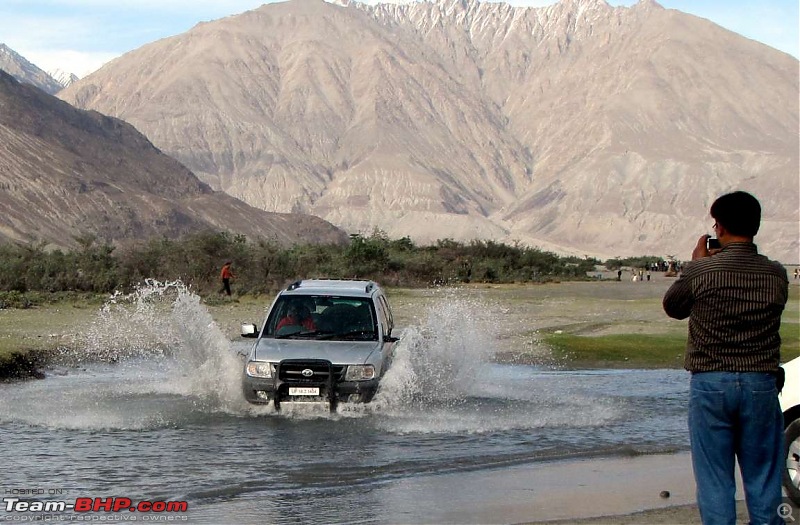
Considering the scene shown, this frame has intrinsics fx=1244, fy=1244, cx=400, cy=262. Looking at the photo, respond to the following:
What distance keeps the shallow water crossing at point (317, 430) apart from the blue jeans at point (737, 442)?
262cm

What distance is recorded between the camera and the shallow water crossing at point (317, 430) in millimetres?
9883

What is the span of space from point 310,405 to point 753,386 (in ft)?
26.5

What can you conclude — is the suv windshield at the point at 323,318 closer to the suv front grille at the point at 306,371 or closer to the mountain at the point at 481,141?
the suv front grille at the point at 306,371

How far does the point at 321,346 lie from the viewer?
14.5 metres

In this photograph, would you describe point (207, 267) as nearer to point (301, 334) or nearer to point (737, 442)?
point (301, 334)

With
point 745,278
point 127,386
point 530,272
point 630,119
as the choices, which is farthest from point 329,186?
point 745,278

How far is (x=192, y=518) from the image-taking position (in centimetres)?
877

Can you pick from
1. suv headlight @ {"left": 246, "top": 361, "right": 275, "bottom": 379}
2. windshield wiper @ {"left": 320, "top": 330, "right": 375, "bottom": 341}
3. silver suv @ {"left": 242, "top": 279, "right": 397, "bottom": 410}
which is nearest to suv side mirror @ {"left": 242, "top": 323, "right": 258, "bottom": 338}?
silver suv @ {"left": 242, "top": 279, "right": 397, "bottom": 410}

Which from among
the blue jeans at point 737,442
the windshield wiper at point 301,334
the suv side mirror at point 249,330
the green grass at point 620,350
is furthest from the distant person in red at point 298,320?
the blue jeans at point 737,442

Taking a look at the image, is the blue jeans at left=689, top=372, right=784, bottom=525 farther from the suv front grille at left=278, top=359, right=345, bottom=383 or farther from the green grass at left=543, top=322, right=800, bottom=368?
the green grass at left=543, top=322, right=800, bottom=368

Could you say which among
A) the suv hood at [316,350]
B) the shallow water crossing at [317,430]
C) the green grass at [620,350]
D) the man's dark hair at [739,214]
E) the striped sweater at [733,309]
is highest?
the man's dark hair at [739,214]

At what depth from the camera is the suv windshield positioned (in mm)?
15125

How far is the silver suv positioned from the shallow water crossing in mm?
232

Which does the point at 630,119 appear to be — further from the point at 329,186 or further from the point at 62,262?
the point at 62,262
